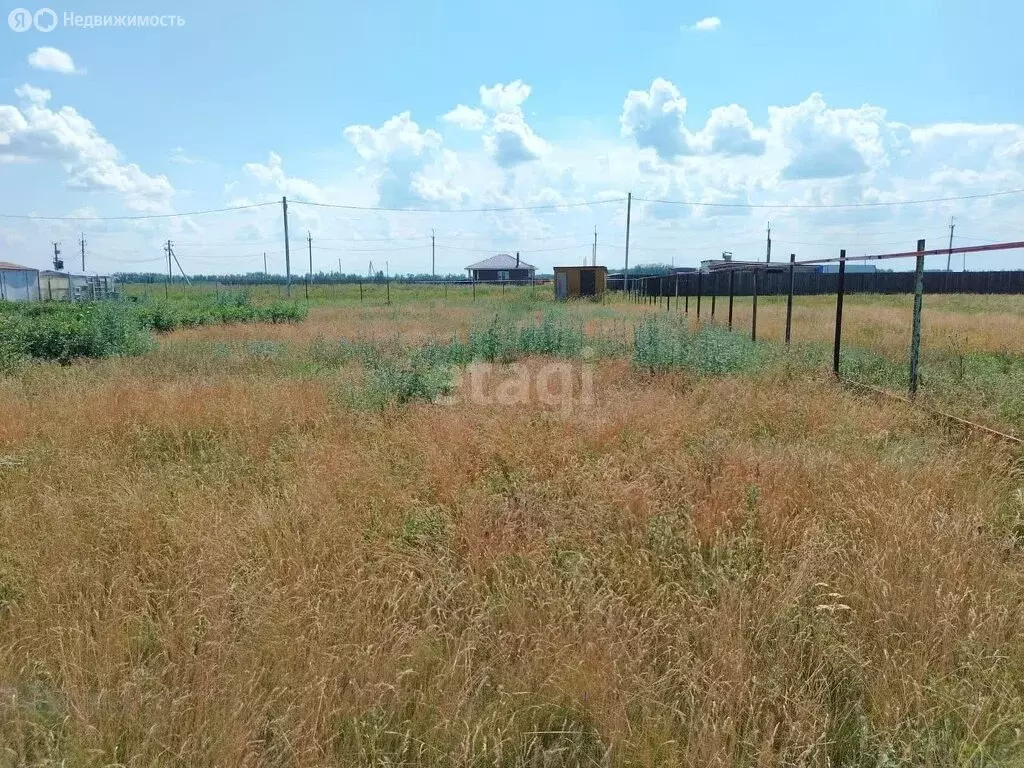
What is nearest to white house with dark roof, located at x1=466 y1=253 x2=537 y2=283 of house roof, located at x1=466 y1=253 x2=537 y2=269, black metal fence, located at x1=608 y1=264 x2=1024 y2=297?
house roof, located at x1=466 y1=253 x2=537 y2=269

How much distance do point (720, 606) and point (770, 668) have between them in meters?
0.32

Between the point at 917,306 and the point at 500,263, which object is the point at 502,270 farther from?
the point at 917,306

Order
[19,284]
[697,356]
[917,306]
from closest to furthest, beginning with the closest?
[917,306] < [697,356] < [19,284]

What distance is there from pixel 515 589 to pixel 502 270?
224 ft

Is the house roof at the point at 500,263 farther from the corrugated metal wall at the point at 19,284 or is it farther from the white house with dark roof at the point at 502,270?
the corrugated metal wall at the point at 19,284

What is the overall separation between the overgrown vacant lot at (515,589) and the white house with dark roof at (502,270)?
64406mm

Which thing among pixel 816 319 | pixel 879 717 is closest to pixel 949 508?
pixel 879 717

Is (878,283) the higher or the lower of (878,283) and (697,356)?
the higher

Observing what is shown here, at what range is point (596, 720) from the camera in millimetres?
2094

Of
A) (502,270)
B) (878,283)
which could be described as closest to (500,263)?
(502,270)

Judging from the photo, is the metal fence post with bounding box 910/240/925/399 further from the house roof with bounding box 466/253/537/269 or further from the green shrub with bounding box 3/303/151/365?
the house roof with bounding box 466/253/537/269

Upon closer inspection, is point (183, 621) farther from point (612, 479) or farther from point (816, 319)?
point (816, 319)

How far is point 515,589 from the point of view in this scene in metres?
2.74

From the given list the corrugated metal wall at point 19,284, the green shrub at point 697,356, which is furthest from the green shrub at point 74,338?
the corrugated metal wall at point 19,284
